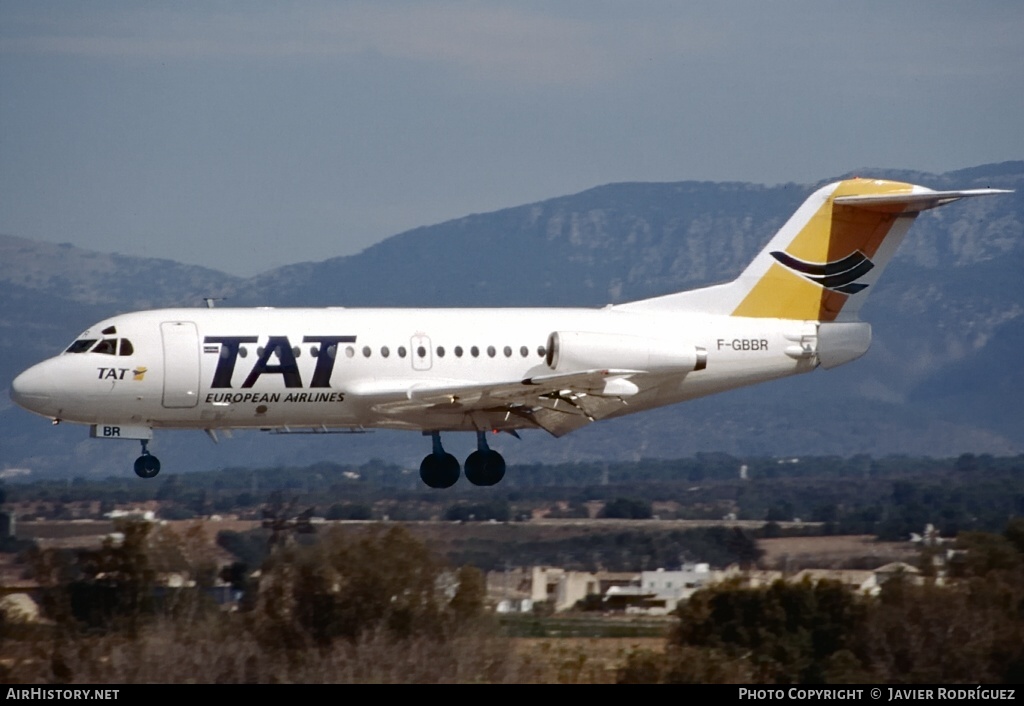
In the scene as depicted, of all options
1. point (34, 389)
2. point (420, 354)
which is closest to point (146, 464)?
point (34, 389)

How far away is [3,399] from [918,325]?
76.5 metres

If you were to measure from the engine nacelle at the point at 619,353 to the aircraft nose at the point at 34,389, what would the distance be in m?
10.1

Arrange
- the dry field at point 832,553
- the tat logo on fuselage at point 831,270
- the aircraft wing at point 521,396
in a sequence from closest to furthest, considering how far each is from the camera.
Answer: the dry field at point 832,553 < the aircraft wing at point 521,396 < the tat logo on fuselage at point 831,270

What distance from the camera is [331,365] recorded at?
125 ft

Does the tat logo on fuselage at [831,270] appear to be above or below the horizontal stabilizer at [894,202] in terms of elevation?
below

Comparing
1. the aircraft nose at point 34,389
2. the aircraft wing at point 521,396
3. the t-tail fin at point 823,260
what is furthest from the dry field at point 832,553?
the aircraft nose at point 34,389

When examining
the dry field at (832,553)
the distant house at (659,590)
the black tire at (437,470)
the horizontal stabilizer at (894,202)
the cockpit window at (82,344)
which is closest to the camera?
the distant house at (659,590)

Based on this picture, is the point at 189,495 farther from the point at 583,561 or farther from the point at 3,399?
the point at 3,399

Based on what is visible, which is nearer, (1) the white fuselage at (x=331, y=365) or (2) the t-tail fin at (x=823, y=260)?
(1) the white fuselage at (x=331, y=365)

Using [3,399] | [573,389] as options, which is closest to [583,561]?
[573,389]

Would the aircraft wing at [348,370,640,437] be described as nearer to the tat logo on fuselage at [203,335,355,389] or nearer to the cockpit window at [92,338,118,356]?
the tat logo on fuselage at [203,335,355,389]

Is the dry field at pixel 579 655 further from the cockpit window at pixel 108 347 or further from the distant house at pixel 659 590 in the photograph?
the cockpit window at pixel 108 347

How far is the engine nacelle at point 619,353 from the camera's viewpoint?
3809 cm

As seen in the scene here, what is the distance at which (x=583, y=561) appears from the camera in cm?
3597
